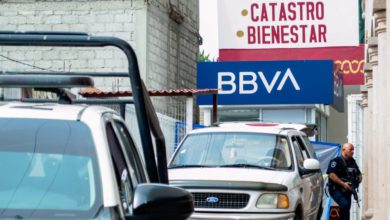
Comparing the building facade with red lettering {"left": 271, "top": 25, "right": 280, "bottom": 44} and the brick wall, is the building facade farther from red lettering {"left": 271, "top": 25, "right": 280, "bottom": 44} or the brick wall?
red lettering {"left": 271, "top": 25, "right": 280, "bottom": 44}

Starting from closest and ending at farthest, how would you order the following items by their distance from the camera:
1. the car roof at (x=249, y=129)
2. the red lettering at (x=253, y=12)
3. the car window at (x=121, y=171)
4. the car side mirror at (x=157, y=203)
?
the car side mirror at (x=157, y=203) → the car window at (x=121, y=171) → the car roof at (x=249, y=129) → the red lettering at (x=253, y=12)

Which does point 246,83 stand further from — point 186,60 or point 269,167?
point 269,167

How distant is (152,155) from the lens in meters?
7.12

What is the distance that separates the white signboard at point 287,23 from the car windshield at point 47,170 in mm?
28392

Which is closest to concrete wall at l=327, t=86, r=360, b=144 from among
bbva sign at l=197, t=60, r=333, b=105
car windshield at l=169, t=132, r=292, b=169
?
bbva sign at l=197, t=60, r=333, b=105

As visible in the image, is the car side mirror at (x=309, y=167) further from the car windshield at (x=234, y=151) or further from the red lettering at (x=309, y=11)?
the red lettering at (x=309, y=11)

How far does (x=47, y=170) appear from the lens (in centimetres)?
570

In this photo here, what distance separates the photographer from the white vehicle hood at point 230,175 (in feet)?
43.6

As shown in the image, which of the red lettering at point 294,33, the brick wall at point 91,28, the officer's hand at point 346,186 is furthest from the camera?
the red lettering at point 294,33

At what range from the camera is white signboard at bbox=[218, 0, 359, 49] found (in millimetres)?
34625

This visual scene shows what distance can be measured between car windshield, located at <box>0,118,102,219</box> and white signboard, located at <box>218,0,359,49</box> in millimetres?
28392

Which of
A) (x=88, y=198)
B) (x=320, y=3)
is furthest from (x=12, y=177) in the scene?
(x=320, y=3)

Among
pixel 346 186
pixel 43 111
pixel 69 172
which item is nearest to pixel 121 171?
pixel 69 172

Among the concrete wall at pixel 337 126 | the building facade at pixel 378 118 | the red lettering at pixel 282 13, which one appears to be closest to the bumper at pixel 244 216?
the building facade at pixel 378 118
